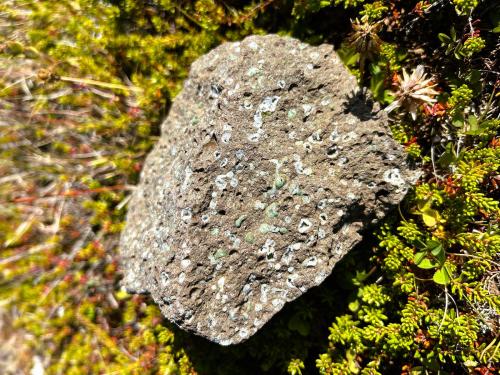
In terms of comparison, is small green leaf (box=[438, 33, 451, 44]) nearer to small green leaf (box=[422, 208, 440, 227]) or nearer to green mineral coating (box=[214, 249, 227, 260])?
small green leaf (box=[422, 208, 440, 227])

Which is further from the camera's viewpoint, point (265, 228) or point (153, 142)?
point (153, 142)

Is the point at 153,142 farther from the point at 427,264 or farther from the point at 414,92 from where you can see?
the point at 427,264

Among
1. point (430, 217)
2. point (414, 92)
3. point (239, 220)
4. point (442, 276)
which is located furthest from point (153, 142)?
point (442, 276)

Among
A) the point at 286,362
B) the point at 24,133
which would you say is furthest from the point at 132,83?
the point at 286,362

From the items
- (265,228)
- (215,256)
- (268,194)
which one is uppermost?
(268,194)

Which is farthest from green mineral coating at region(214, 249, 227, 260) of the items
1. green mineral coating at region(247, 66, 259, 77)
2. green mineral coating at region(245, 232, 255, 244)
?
green mineral coating at region(247, 66, 259, 77)

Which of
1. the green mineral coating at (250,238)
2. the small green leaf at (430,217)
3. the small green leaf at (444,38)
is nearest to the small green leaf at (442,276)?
the small green leaf at (430,217)
